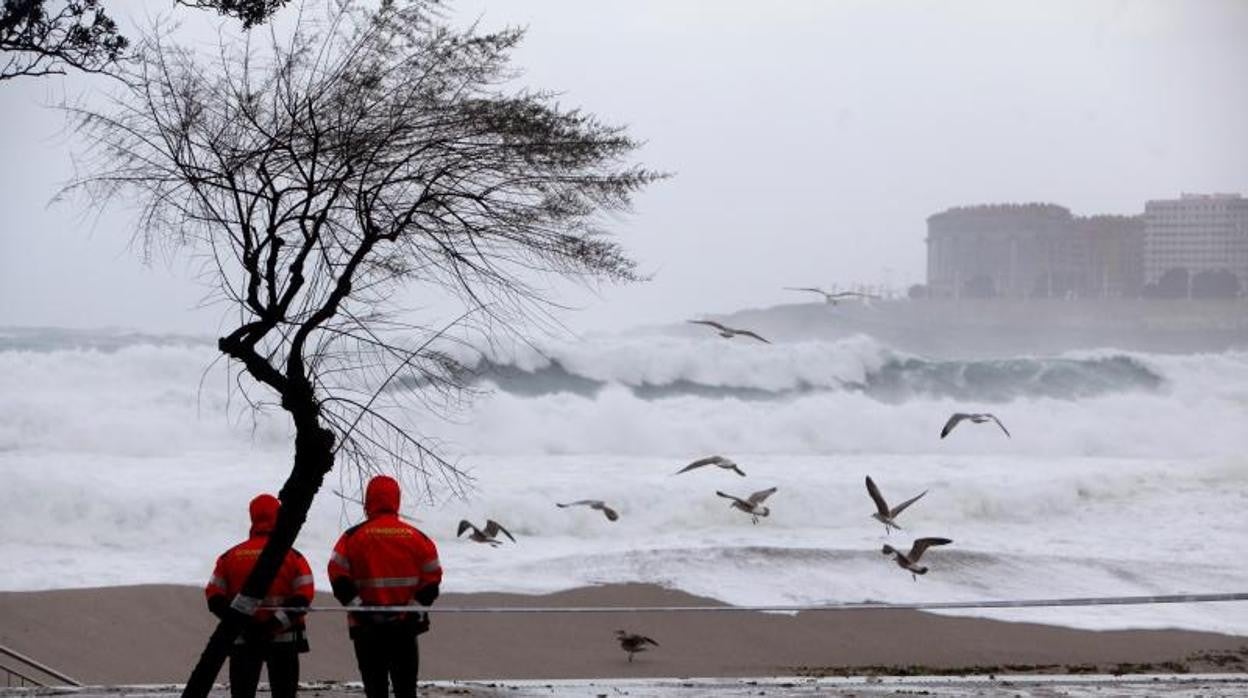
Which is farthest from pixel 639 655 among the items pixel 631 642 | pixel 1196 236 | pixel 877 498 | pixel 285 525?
pixel 1196 236

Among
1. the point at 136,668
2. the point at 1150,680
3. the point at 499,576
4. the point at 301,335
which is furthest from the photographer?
the point at 499,576

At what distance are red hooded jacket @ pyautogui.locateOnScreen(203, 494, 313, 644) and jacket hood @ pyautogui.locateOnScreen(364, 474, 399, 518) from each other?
2.14 feet

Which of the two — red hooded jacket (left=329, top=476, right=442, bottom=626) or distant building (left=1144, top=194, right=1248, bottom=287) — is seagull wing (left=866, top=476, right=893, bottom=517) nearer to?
red hooded jacket (left=329, top=476, right=442, bottom=626)

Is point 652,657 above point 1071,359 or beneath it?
beneath

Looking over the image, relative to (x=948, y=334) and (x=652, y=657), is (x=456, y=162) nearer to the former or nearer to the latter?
(x=652, y=657)

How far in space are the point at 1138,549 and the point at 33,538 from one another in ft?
51.5

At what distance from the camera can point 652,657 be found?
621 inches

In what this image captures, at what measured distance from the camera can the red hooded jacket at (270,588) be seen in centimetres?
807

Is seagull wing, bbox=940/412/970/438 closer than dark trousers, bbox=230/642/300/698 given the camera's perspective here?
No

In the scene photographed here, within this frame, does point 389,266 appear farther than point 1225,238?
No

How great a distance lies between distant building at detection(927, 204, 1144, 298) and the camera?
78875 mm

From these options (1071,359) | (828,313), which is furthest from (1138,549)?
(828,313)

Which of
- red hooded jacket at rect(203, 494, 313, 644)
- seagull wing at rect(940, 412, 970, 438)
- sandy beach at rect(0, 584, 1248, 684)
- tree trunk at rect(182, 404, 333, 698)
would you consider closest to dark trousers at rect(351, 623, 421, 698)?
red hooded jacket at rect(203, 494, 313, 644)

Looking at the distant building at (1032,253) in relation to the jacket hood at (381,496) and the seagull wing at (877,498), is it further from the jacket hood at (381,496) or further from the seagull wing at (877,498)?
the jacket hood at (381,496)
